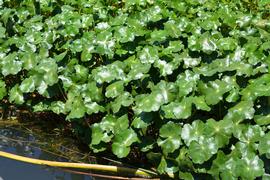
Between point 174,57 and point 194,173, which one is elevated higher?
point 174,57

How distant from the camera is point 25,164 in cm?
280

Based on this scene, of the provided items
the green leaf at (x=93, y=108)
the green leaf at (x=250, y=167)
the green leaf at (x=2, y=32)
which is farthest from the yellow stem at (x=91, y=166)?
the green leaf at (x=2, y=32)

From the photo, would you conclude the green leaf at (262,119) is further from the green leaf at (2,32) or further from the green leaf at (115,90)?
the green leaf at (2,32)

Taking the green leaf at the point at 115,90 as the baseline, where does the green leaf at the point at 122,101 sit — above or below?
below

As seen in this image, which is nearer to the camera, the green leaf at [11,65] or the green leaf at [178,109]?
the green leaf at [178,109]

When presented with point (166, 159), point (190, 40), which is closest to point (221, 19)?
point (190, 40)

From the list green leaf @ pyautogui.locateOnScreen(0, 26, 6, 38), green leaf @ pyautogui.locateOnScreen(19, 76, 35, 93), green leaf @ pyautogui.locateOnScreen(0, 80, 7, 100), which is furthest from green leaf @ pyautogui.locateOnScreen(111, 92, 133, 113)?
green leaf @ pyautogui.locateOnScreen(0, 26, 6, 38)

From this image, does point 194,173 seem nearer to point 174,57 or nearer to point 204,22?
point 174,57

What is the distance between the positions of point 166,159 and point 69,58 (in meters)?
0.93

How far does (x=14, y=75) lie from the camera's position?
321cm

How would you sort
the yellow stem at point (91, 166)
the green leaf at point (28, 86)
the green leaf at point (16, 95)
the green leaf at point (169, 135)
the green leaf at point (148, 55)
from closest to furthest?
the green leaf at point (169, 135), the yellow stem at point (91, 166), the green leaf at point (148, 55), the green leaf at point (28, 86), the green leaf at point (16, 95)

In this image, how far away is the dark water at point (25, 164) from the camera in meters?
2.72

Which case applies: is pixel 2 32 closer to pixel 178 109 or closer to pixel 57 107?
pixel 57 107

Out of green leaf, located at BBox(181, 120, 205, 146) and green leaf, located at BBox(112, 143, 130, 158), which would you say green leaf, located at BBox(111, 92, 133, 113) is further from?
green leaf, located at BBox(181, 120, 205, 146)
